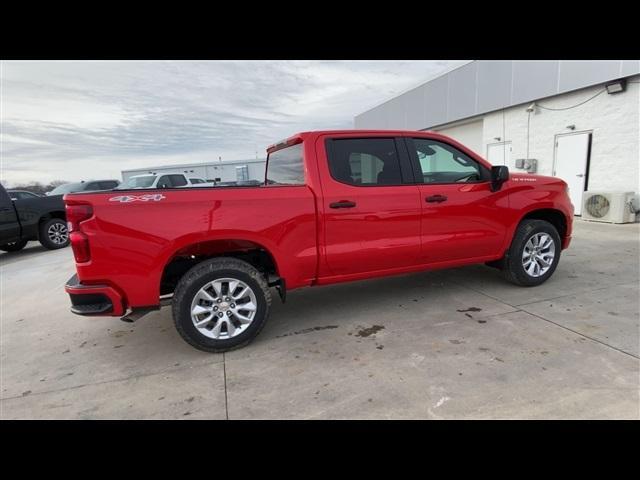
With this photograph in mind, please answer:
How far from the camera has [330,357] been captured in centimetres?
316

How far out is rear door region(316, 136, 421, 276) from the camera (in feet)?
11.6

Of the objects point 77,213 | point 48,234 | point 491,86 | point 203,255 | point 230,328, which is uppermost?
point 491,86

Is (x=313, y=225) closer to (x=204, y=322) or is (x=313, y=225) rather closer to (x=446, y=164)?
(x=204, y=322)

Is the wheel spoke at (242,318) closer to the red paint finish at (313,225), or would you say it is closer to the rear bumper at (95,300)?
the red paint finish at (313,225)

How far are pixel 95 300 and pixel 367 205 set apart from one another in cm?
250

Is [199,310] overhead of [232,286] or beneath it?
beneath

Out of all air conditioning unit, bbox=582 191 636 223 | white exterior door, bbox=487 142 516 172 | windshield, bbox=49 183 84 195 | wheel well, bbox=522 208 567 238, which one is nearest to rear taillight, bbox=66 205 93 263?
wheel well, bbox=522 208 567 238

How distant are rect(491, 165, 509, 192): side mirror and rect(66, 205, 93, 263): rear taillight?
3917 mm

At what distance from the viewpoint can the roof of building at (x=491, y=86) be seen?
9.60 m

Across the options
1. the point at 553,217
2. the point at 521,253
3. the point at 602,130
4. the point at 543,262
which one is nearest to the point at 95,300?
the point at 521,253

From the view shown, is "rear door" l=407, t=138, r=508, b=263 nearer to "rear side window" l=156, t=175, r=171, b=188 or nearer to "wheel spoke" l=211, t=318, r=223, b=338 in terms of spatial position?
"wheel spoke" l=211, t=318, r=223, b=338

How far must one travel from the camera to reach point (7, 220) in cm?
833

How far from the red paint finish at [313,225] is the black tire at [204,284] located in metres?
0.19
